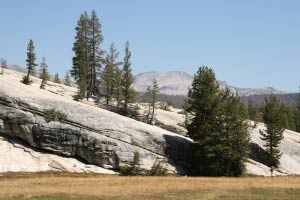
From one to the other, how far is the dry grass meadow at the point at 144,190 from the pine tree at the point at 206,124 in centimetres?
1078

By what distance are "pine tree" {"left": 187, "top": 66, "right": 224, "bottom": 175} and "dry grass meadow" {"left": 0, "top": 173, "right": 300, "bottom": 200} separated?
424 inches

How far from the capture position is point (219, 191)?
40000 millimetres

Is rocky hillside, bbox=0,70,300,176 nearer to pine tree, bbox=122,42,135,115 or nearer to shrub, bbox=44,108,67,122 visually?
shrub, bbox=44,108,67,122

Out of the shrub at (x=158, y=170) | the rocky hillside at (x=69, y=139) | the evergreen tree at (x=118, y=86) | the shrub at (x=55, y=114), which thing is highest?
the evergreen tree at (x=118, y=86)

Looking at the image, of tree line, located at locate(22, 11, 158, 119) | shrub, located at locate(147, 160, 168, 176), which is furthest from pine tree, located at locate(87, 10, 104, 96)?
shrub, located at locate(147, 160, 168, 176)

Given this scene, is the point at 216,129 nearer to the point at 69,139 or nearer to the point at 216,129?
the point at 216,129

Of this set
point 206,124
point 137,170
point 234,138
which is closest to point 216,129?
point 206,124

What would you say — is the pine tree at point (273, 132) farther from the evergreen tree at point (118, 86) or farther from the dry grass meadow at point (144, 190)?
the evergreen tree at point (118, 86)

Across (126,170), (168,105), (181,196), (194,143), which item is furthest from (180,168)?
(168,105)

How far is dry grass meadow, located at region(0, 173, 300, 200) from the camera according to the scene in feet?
117

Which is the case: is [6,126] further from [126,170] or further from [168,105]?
[168,105]

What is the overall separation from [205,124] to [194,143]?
445 centimetres

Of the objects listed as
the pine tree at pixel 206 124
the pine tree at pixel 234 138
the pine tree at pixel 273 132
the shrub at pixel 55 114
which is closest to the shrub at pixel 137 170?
the pine tree at pixel 206 124

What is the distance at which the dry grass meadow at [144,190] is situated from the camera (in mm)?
35625
